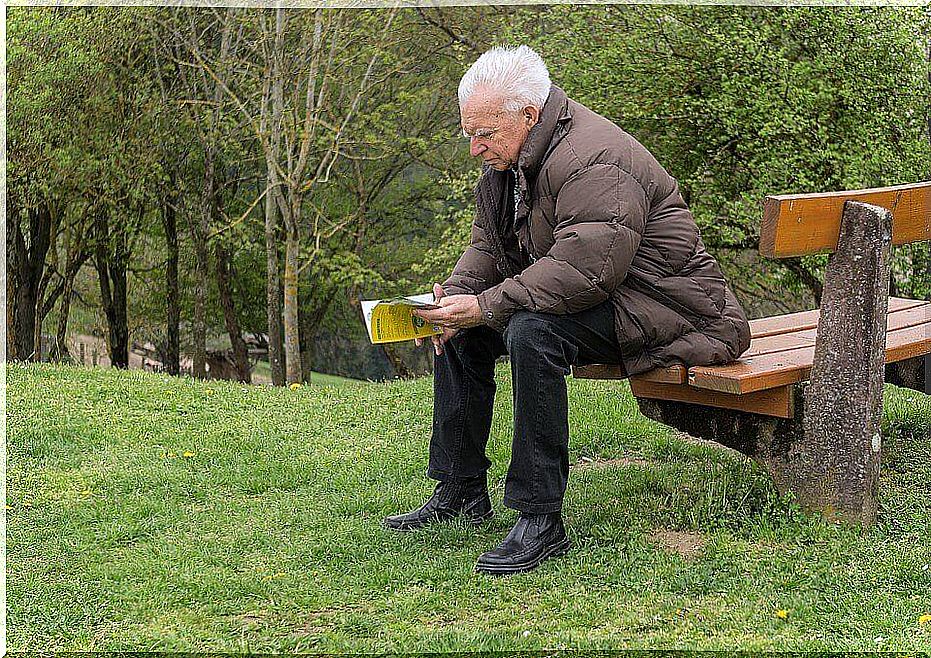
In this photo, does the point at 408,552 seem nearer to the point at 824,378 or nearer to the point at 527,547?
the point at 527,547

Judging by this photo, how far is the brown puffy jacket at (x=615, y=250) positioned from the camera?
3.14 metres

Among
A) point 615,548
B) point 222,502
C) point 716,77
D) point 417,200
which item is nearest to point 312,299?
point 417,200

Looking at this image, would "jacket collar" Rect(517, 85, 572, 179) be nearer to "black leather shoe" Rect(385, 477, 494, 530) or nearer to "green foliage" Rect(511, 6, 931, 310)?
"black leather shoe" Rect(385, 477, 494, 530)

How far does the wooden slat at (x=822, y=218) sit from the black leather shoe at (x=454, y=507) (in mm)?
1270

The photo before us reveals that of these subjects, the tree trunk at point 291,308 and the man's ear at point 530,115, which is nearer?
the man's ear at point 530,115

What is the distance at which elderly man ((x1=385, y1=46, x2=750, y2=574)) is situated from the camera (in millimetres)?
3152

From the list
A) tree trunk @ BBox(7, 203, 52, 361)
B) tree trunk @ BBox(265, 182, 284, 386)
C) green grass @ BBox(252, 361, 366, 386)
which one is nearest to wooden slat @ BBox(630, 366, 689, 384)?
tree trunk @ BBox(265, 182, 284, 386)

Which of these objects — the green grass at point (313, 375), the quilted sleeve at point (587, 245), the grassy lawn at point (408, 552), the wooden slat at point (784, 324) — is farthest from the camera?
the green grass at point (313, 375)

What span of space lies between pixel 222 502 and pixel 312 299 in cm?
1241

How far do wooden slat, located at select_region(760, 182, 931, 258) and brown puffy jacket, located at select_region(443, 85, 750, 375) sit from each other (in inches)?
10.5

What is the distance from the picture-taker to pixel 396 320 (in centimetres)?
338

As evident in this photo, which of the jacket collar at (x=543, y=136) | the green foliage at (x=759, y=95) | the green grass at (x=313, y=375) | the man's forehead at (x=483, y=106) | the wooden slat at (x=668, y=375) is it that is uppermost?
the green foliage at (x=759, y=95)

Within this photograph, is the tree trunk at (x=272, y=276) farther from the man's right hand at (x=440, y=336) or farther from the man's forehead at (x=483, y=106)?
the man's forehead at (x=483, y=106)

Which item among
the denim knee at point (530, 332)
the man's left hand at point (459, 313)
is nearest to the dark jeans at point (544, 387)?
the denim knee at point (530, 332)
